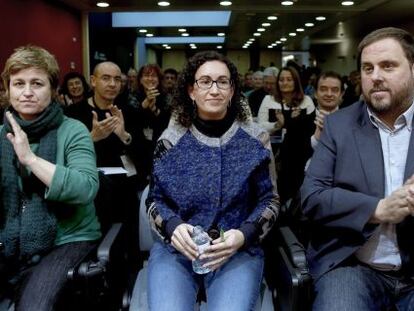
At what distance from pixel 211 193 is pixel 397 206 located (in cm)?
73

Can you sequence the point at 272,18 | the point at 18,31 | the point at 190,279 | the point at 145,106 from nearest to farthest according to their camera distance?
the point at 190,279, the point at 145,106, the point at 18,31, the point at 272,18

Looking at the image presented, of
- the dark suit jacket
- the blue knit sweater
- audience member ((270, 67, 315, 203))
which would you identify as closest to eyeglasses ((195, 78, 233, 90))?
the blue knit sweater

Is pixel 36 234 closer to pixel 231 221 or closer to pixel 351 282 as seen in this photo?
pixel 231 221

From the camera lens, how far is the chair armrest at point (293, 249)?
179 centimetres

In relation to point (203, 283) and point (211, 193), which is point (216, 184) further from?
point (203, 283)

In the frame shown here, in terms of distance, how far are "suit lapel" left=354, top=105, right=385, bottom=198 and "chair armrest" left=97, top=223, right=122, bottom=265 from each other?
3.36ft

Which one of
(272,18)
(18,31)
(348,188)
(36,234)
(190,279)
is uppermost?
(272,18)

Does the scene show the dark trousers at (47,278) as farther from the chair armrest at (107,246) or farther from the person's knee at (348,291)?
the person's knee at (348,291)

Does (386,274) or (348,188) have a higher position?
(348,188)

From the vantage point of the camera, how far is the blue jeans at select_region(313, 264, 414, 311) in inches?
68.1

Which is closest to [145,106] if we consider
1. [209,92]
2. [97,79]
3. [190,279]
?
[97,79]

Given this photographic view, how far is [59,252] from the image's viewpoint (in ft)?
6.58

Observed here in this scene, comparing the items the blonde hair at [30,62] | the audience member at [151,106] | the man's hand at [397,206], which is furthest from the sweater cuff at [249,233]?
the audience member at [151,106]

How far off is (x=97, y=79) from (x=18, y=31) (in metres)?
3.10
